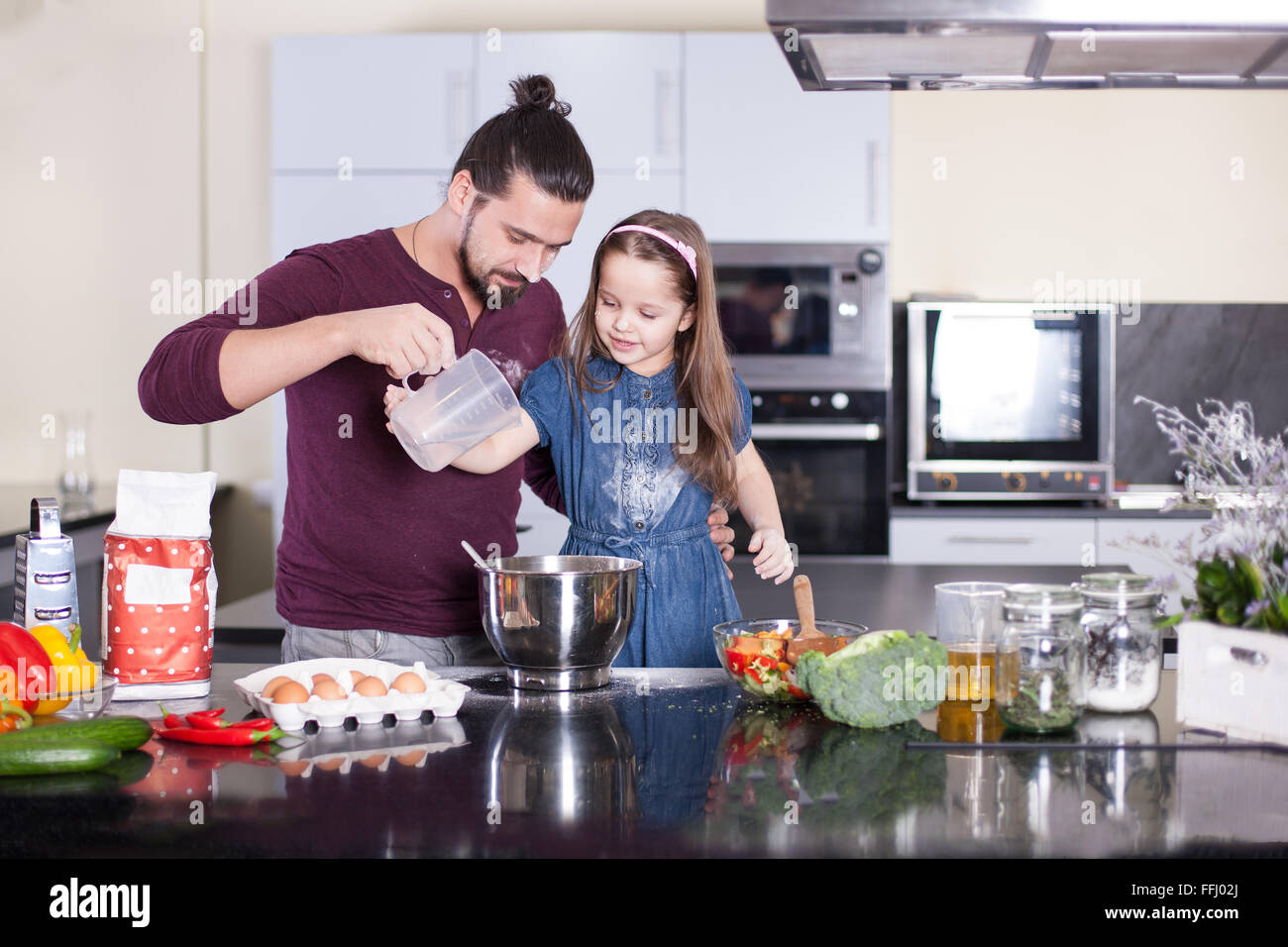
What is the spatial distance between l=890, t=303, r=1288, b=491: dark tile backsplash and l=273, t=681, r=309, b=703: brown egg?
2.99 m

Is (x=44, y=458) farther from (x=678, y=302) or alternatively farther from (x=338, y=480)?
(x=678, y=302)

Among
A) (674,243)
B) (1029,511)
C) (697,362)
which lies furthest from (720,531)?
(1029,511)

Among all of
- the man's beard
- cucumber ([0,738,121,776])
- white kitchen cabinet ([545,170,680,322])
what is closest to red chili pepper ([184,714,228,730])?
cucumber ([0,738,121,776])

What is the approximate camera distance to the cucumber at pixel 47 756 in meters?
1.08

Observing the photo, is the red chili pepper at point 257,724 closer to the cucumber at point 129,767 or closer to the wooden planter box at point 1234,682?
the cucumber at point 129,767

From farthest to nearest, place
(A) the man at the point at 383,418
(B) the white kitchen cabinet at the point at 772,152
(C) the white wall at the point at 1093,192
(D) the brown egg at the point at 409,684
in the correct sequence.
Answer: (C) the white wall at the point at 1093,192 < (B) the white kitchen cabinet at the point at 772,152 < (A) the man at the point at 383,418 < (D) the brown egg at the point at 409,684

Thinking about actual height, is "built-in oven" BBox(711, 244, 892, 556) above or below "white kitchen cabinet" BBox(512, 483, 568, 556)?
above

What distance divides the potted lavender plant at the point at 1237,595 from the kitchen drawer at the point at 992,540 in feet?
7.34

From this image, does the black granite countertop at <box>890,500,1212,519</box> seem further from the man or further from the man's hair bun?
the man's hair bun

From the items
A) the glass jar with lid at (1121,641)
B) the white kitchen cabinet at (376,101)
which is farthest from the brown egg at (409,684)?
the white kitchen cabinet at (376,101)

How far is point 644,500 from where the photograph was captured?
183cm

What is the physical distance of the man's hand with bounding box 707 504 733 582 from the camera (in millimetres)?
1838
